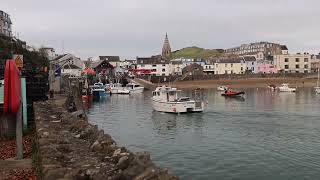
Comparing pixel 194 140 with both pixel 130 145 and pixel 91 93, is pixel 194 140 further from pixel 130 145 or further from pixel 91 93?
pixel 91 93

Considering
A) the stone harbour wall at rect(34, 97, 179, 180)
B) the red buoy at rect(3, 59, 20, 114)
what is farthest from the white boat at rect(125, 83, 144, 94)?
the red buoy at rect(3, 59, 20, 114)

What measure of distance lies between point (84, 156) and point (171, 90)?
4493 cm

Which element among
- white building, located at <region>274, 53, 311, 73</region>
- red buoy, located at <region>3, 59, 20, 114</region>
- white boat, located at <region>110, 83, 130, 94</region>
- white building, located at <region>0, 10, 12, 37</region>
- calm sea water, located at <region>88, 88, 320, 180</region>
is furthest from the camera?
white building, located at <region>274, 53, 311, 73</region>

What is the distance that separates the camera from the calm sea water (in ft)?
76.8

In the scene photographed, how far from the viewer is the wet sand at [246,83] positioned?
138 metres

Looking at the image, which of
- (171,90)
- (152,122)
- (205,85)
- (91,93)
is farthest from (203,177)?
(205,85)

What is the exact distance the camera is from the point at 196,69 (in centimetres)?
17488

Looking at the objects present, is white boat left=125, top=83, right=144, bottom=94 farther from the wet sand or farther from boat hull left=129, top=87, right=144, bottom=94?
the wet sand

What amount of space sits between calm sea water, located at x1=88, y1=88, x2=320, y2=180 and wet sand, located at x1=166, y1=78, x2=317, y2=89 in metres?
83.7

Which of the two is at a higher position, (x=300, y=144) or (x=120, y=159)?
(x=120, y=159)

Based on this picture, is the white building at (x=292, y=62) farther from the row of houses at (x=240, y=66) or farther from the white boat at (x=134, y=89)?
the white boat at (x=134, y=89)

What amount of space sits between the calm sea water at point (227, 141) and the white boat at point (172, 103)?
1.43 metres

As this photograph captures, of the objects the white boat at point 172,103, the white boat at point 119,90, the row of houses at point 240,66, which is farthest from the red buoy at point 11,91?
the row of houses at point 240,66

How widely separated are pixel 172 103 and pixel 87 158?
4272cm
